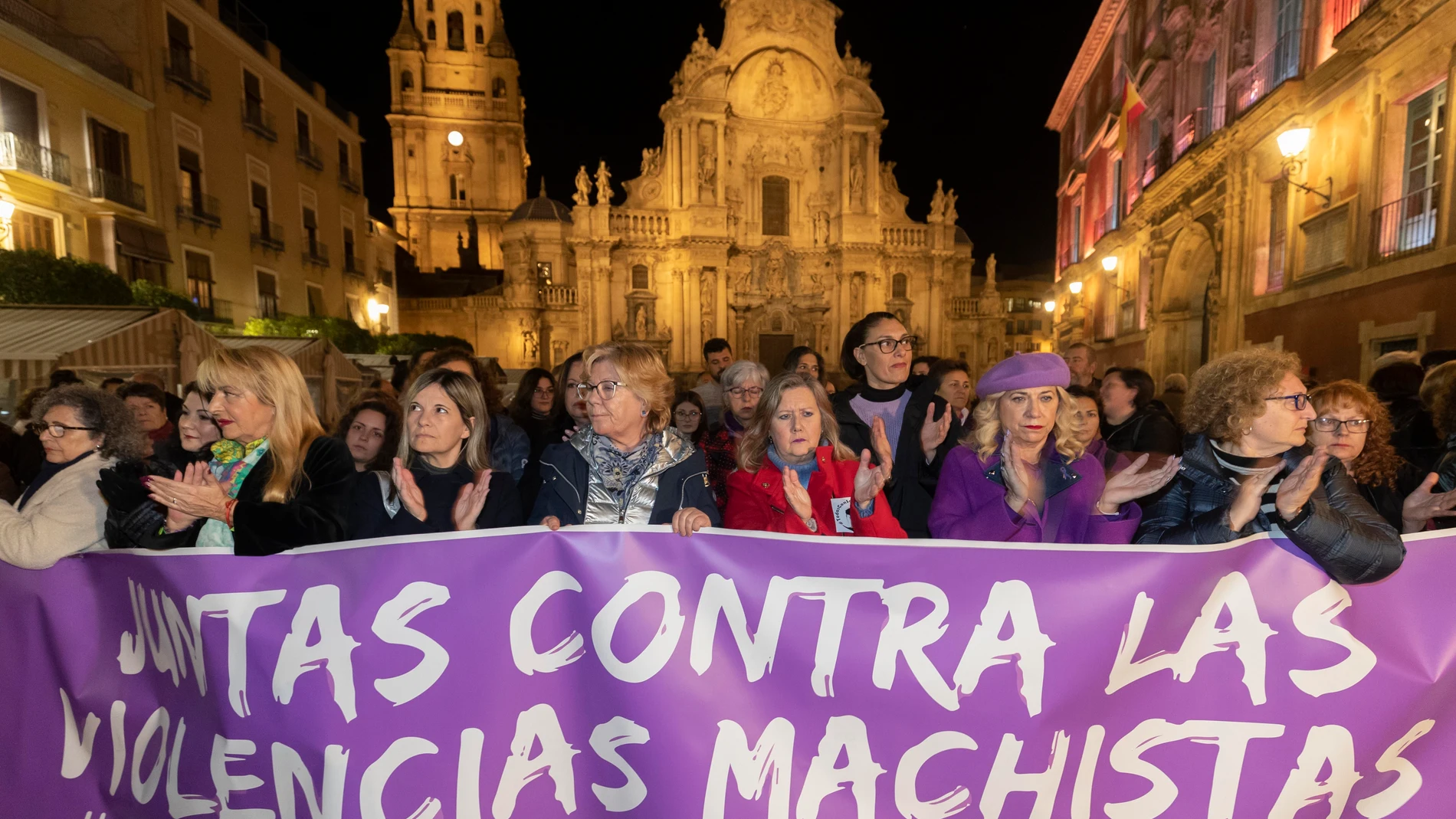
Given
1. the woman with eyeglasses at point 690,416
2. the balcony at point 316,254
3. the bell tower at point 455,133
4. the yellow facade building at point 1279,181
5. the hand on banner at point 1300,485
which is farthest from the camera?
the bell tower at point 455,133

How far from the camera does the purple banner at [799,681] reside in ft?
6.90

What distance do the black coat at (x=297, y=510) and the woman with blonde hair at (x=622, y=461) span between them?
708 millimetres

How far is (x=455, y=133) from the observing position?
4328cm

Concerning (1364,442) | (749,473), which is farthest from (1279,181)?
(749,473)

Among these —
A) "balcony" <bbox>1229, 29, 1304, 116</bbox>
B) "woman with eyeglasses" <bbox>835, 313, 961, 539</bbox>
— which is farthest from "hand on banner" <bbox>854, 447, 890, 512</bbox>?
"balcony" <bbox>1229, 29, 1304, 116</bbox>

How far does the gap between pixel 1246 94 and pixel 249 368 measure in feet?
52.3

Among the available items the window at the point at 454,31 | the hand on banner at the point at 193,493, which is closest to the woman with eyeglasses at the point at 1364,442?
the hand on banner at the point at 193,493

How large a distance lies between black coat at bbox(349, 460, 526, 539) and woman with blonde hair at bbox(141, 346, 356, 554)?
0.14 metres

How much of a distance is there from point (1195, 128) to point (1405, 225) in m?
7.08

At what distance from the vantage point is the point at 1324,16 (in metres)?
9.98

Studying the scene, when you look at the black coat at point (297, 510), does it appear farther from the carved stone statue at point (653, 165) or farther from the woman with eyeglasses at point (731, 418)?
the carved stone statue at point (653, 165)

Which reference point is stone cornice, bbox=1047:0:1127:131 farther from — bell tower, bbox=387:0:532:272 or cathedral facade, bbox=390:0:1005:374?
bell tower, bbox=387:0:532:272

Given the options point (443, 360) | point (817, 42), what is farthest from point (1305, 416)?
point (817, 42)

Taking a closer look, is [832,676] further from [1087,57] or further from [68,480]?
[1087,57]
